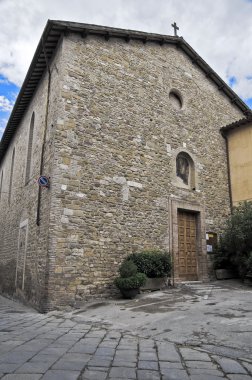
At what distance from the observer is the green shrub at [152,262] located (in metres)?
8.87

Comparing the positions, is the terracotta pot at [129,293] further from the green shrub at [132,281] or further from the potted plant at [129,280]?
the green shrub at [132,281]

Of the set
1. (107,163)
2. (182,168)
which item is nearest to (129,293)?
(107,163)

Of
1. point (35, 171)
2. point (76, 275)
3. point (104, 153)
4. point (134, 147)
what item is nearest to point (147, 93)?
point (134, 147)

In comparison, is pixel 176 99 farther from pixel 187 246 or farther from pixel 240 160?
pixel 187 246

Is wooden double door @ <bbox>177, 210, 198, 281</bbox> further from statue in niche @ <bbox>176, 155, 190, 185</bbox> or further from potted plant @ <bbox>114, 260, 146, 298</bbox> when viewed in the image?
potted plant @ <bbox>114, 260, 146, 298</bbox>

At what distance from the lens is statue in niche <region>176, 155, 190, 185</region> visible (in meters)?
11.6

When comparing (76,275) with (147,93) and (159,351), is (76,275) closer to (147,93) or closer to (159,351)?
(159,351)

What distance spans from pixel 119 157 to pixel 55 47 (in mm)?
4189

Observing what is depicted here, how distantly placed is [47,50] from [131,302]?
322 inches

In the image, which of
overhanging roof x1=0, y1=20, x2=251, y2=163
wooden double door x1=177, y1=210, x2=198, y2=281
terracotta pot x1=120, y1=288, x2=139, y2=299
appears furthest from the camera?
wooden double door x1=177, y1=210, x2=198, y2=281

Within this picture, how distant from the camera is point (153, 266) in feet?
29.5

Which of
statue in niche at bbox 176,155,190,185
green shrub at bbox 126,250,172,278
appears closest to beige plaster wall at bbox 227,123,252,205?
statue in niche at bbox 176,155,190,185

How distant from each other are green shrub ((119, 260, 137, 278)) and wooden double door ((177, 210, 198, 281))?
256 cm

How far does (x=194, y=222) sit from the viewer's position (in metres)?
11.5
